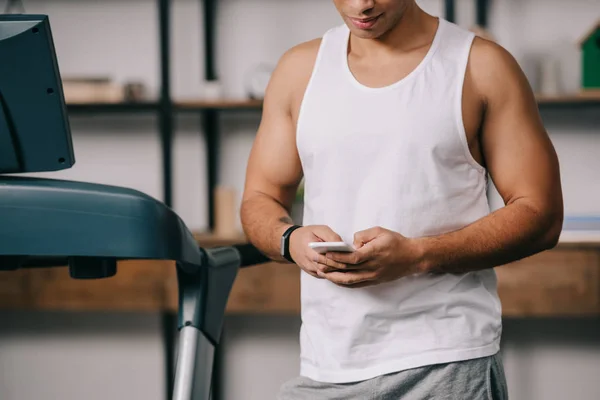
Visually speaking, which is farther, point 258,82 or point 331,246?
point 258,82

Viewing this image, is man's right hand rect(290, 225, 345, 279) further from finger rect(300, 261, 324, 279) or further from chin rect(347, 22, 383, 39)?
chin rect(347, 22, 383, 39)

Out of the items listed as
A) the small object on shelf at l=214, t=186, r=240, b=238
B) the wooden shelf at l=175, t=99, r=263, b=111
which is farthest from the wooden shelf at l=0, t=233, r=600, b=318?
the wooden shelf at l=175, t=99, r=263, b=111

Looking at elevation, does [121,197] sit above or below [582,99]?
above

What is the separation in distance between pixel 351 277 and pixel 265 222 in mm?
237

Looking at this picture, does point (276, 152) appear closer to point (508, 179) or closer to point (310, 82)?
point (310, 82)

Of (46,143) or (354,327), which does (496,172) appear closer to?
(354,327)

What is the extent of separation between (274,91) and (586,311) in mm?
1910

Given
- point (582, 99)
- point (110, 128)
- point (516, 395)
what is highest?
point (582, 99)

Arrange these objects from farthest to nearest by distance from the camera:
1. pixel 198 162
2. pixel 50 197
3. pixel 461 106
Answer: pixel 198 162, pixel 461 106, pixel 50 197

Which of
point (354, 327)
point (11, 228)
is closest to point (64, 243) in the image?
point (11, 228)

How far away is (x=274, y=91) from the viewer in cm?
145

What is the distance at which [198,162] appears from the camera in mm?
3561

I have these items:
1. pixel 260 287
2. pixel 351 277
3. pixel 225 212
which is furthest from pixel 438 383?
pixel 225 212

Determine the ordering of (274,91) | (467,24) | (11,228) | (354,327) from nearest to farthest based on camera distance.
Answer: (11,228), (354,327), (274,91), (467,24)
